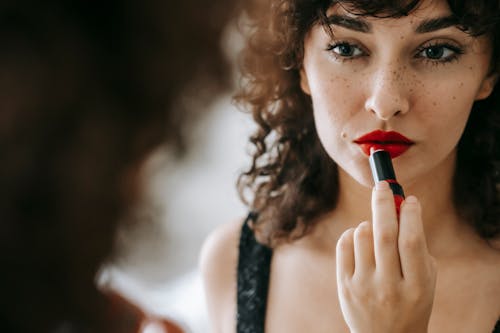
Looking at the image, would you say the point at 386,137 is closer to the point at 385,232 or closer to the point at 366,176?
the point at 366,176

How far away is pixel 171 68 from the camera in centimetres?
38

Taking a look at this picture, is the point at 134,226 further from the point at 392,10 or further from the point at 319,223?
the point at 319,223

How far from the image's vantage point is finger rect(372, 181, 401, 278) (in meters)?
0.69

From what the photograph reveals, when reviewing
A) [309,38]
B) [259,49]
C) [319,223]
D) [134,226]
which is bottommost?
[134,226]

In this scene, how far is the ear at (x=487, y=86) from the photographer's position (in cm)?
91

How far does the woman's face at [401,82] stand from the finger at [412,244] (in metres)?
0.17

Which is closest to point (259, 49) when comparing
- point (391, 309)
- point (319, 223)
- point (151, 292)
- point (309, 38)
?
point (309, 38)

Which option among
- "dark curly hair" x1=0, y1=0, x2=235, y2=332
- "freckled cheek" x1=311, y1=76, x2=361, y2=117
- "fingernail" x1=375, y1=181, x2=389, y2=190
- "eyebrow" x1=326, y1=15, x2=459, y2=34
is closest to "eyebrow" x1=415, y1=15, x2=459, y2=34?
"eyebrow" x1=326, y1=15, x2=459, y2=34

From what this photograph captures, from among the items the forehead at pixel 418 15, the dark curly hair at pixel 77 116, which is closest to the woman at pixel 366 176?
the forehead at pixel 418 15

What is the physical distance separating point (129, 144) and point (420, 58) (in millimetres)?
557

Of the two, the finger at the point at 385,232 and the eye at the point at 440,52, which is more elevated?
A: the eye at the point at 440,52

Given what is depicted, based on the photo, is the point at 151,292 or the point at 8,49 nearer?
the point at 8,49

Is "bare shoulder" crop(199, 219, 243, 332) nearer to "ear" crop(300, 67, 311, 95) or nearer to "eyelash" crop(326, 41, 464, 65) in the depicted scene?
"ear" crop(300, 67, 311, 95)

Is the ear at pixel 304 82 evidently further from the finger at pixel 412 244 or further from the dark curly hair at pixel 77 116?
the dark curly hair at pixel 77 116
